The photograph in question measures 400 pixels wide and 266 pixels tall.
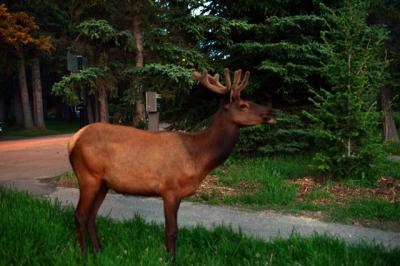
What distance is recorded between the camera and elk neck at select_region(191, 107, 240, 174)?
5.38 m

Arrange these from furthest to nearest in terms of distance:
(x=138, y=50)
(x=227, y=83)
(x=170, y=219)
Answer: (x=138, y=50) < (x=227, y=83) < (x=170, y=219)

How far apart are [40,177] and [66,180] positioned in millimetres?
1319

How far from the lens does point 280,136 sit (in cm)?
1264

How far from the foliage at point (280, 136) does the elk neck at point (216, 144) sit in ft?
22.7

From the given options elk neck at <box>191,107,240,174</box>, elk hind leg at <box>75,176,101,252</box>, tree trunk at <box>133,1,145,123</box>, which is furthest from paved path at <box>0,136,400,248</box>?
tree trunk at <box>133,1,145,123</box>

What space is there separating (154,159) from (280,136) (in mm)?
7765

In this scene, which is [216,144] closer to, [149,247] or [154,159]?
[154,159]

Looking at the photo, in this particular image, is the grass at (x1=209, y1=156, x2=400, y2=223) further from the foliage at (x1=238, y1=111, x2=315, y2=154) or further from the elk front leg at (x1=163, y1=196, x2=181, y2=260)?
the elk front leg at (x1=163, y1=196, x2=181, y2=260)

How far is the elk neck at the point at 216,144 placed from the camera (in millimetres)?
5383

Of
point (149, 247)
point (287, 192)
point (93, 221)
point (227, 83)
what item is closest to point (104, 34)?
point (287, 192)

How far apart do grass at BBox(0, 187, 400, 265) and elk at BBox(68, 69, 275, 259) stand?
11.8 inches

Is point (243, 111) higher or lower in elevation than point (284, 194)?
higher

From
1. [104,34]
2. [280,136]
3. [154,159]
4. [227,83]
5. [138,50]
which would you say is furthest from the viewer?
[138,50]

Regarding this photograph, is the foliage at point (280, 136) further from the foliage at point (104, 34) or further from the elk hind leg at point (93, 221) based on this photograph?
the elk hind leg at point (93, 221)
